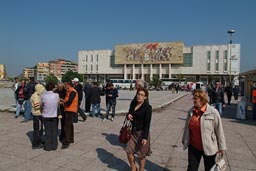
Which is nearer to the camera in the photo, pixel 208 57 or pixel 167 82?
pixel 167 82

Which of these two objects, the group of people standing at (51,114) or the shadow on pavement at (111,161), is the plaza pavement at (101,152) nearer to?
the shadow on pavement at (111,161)

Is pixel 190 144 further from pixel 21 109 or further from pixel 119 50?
pixel 119 50

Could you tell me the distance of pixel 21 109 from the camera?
34.3 ft

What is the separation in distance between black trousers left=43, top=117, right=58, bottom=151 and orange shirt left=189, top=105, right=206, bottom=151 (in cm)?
343

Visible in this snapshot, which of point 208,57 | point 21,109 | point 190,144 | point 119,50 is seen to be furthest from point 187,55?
point 190,144

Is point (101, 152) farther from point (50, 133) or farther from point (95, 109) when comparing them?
point (95, 109)

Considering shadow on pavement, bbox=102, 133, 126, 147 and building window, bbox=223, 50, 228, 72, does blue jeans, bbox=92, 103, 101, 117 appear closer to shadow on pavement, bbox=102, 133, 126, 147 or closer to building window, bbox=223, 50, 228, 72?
shadow on pavement, bbox=102, 133, 126, 147

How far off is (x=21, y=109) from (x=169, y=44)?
73.4 meters

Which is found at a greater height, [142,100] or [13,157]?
[142,100]

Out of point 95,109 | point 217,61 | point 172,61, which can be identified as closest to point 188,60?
point 172,61

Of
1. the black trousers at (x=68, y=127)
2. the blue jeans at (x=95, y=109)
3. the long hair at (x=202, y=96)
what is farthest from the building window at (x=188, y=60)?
the long hair at (x=202, y=96)

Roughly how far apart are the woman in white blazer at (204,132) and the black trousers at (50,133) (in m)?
3.41

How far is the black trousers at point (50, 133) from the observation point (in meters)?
5.33

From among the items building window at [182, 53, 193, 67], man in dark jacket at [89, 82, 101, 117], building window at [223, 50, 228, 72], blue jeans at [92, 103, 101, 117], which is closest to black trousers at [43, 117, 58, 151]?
man in dark jacket at [89, 82, 101, 117]
